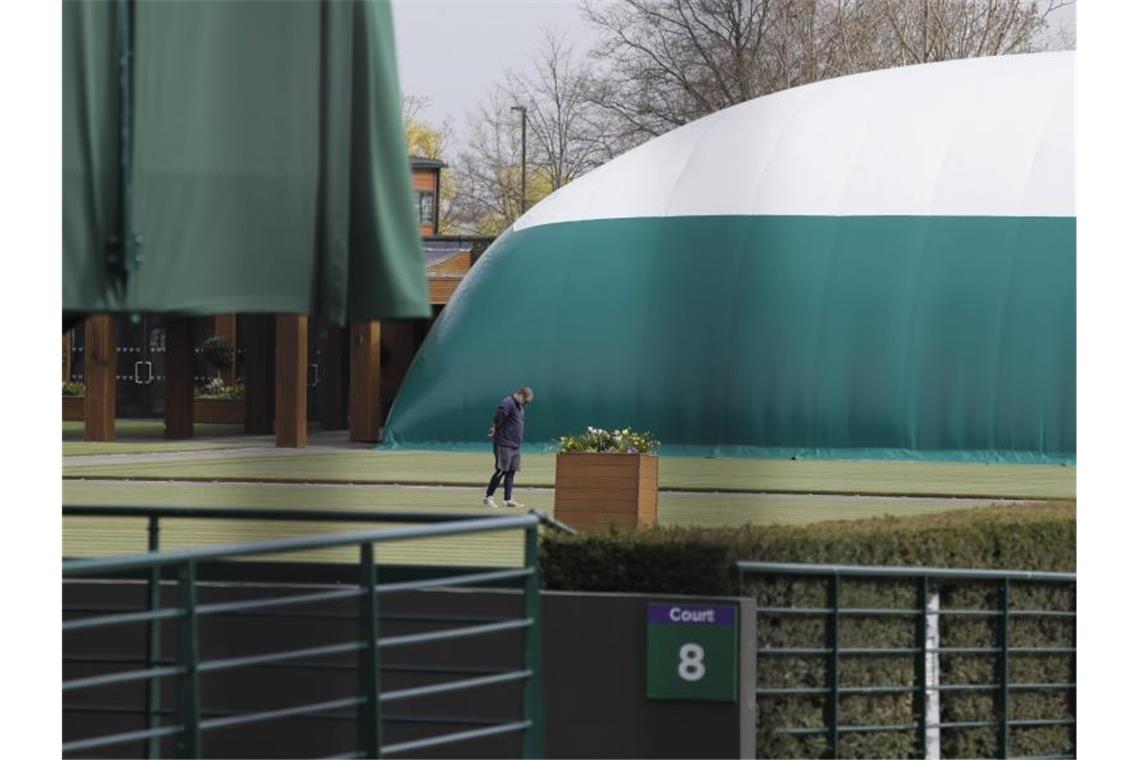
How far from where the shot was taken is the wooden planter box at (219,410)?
8.73 m

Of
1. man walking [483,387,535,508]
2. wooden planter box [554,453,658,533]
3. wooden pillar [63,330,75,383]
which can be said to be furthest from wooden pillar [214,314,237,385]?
man walking [483,387,535,508]

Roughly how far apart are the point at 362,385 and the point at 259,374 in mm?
5235

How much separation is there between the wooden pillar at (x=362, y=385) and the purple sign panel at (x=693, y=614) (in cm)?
196

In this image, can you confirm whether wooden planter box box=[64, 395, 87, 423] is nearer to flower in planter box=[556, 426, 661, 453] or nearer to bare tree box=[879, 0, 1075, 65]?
flower in planter box=[556, 426, 661, 453]

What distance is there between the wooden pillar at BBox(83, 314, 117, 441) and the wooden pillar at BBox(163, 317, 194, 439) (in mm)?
198

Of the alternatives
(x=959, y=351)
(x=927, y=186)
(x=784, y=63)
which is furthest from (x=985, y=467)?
(x=784, y=63)

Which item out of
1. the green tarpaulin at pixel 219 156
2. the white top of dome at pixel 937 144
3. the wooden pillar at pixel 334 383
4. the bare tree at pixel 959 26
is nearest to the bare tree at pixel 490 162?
the wooden pillar at pixel 334 383

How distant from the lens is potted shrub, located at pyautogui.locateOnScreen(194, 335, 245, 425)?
314 inches

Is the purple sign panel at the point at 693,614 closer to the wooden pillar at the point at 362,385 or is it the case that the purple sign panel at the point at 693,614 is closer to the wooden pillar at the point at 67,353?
the wooden pillar at the point at 362,385

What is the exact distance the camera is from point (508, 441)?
1830 cm

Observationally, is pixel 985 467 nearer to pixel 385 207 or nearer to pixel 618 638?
pixel 618 638

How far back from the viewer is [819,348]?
27094mm
